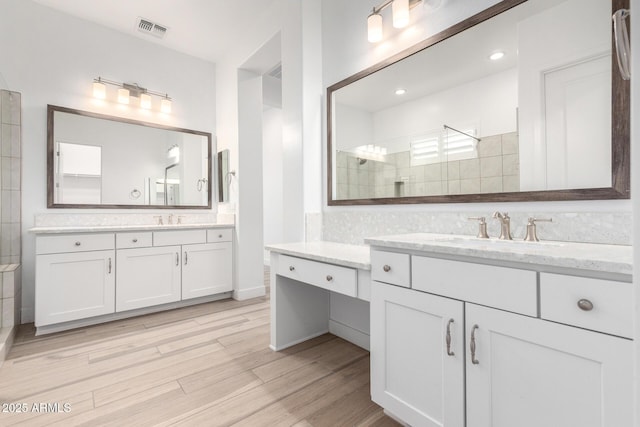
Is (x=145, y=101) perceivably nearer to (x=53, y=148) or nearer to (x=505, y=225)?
(x=53, y=148)

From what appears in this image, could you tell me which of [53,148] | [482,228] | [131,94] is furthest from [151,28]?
[482,228]

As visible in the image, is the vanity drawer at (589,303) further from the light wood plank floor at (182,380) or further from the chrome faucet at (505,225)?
the light wood plank floor at (182,380)

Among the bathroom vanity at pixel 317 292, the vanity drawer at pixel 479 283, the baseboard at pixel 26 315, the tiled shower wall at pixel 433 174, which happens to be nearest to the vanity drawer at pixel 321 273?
the bathroom vanity at pixel 317 292

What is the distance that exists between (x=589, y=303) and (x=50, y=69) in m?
4.05

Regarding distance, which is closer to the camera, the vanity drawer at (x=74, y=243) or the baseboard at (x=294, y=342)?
the baseboard at (x=294, y=342)

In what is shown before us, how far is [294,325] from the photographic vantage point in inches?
84.4

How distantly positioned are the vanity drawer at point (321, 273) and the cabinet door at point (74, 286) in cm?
167

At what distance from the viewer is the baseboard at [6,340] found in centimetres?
189

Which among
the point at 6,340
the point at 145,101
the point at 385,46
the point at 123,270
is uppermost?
the point at 145,101

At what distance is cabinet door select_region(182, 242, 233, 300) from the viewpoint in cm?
299

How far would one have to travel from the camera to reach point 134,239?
268cm

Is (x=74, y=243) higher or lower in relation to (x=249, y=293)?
higher

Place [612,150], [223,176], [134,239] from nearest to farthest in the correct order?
[612,150] → [134,239] → [223,176]

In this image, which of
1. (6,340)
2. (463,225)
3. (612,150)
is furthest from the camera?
(6,340)
